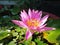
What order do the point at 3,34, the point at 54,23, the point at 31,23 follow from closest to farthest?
the point at 31,23
the point at 3,34
the point at 54,23

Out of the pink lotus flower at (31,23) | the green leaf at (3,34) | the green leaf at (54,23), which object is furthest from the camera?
the green leaf at (54,23)

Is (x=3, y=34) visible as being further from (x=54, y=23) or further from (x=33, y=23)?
(x=54, y=23)

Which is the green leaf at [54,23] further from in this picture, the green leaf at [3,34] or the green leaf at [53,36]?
the green leaf at [3,34]

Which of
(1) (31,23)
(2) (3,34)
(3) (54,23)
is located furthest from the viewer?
(3) (54,23)

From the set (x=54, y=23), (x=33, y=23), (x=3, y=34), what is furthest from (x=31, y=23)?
(x=54, y=23)

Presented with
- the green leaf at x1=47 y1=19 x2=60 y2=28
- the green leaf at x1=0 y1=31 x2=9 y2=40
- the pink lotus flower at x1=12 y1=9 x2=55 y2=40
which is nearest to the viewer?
the pink lotus flower at x1=12 y1=9 x2=55 y2=40

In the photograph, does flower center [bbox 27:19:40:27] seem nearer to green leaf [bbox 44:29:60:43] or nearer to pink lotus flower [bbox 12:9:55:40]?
pink lotus flower [bbox 12:9:55:40]

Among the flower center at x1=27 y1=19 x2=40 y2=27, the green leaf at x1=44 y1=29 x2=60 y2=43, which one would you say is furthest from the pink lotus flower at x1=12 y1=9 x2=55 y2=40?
the green leaf at x1=44 y1=29 x2=60 y2=43

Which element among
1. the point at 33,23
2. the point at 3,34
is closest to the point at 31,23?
the point at 33,23

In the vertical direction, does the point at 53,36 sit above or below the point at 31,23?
below

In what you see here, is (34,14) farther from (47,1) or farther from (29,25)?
(47,1)

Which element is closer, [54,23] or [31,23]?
[31,23]

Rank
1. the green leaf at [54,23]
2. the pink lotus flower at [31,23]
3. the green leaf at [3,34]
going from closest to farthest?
the pink lotus flower at [31,23] < the green leaf at [3,34] < the green leaf at [54,23]

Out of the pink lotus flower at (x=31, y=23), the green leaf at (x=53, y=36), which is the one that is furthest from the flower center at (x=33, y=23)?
the green leaf at (x=53, y=36)
